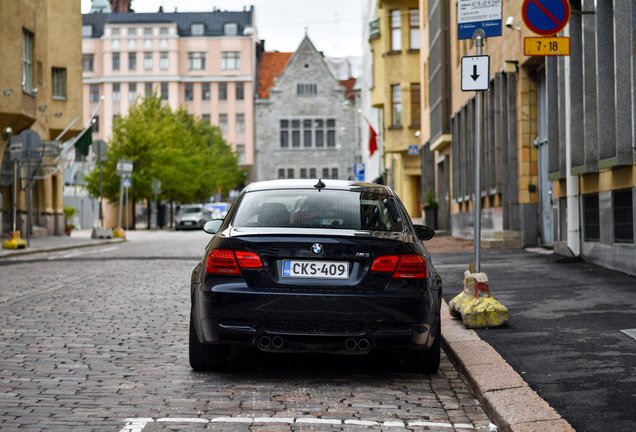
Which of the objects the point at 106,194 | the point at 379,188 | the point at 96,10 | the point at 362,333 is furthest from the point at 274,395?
the point at 96,10

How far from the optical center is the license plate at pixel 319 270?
6.59 meters

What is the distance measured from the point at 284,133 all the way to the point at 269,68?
10.3 metres

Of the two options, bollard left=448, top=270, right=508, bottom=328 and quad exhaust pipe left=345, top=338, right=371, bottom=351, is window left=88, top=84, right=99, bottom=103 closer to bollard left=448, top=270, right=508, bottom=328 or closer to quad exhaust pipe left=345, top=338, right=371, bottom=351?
bollard left=448, top=270, right=508, bottom=328

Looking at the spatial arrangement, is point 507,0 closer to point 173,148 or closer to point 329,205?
point 329,205

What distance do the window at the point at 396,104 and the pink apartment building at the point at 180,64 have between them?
55.1 m

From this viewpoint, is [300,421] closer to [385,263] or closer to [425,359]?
[385,263]

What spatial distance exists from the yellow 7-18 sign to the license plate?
6.27m

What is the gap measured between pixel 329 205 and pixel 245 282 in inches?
39.2

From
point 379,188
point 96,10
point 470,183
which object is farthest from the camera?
point 96,10

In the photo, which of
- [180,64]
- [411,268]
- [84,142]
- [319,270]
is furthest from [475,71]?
[180,64]

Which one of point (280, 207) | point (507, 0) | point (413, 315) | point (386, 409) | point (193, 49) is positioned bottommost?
point (386, 409)

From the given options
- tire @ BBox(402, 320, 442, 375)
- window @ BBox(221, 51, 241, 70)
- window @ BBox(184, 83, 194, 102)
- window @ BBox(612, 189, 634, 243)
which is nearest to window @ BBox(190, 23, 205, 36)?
window @ BBox(221, 51, 241, 70)

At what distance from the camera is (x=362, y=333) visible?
257 inches

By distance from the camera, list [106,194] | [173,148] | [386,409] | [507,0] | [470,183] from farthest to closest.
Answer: [173,148] < [106,194] < [470,183] < [507,0] < [386,409]
